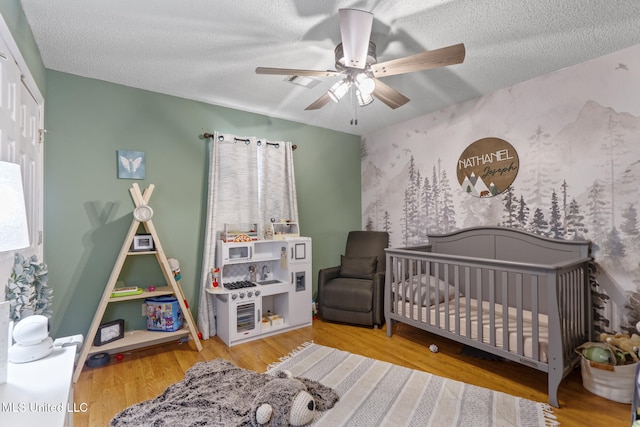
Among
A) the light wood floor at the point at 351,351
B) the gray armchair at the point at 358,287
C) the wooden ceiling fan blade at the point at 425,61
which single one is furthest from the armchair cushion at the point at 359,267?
the wooden ceiling fan blade at the point at 425,61

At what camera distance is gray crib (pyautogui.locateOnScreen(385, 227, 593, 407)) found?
192 cm

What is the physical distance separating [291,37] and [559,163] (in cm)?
242

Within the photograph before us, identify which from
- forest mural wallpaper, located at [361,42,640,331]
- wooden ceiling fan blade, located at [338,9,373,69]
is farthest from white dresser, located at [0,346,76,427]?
forest mural wallpaper, located at [361,42,640,331]

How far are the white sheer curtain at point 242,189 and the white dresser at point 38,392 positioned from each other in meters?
1.76

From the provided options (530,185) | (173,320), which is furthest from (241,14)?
(530,185)

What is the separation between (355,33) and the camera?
1579mm

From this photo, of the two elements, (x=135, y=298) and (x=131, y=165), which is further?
(x=131, y=165)

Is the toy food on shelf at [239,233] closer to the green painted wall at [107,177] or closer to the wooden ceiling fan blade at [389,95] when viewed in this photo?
the green painted wall at [107,177]

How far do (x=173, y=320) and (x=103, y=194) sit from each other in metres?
1.28

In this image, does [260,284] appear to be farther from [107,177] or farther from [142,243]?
[107,177]

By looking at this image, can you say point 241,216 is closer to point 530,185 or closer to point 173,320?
point 173,320

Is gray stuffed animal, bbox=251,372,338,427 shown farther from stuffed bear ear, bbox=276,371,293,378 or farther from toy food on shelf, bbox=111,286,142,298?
toy food on shelf, bbox=111,286,142,298

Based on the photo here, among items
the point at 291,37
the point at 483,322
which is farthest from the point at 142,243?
the point at 483,322

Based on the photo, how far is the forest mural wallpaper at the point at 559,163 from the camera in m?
2.18
